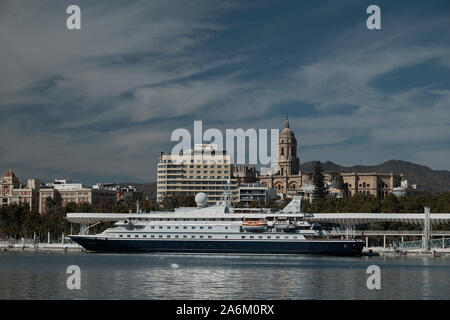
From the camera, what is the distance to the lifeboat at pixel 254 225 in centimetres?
9150

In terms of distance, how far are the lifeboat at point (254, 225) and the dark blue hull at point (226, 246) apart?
161 cm

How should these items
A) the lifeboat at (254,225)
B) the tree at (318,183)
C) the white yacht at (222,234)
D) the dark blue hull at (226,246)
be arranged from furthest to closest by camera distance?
the tree at (318,183)
the lifeboat at (254,225)
the white yacht at (222,234)
the dark blue hull at (226,246)

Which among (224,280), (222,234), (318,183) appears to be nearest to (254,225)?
(222,234)

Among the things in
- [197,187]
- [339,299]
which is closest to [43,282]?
[339,299]

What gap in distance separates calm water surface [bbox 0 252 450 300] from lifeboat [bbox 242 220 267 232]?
14.8m

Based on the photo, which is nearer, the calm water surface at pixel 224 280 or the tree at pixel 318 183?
the calm water surface at pixel 224 280

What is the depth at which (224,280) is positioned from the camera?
184 feet

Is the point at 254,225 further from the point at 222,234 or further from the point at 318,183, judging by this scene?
the point at 318,183

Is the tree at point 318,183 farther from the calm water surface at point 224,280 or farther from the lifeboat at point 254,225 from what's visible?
the calm water surface at point 224,280

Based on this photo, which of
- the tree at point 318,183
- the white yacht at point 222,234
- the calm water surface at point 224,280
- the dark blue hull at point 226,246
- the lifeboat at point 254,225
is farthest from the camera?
the tree at point 318,183

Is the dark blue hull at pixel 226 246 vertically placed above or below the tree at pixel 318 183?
below

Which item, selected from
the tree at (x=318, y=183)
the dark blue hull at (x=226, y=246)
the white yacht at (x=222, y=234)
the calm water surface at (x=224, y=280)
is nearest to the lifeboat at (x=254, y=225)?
the white yacht at (x=222, y=234)

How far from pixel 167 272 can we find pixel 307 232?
31.5 meters
